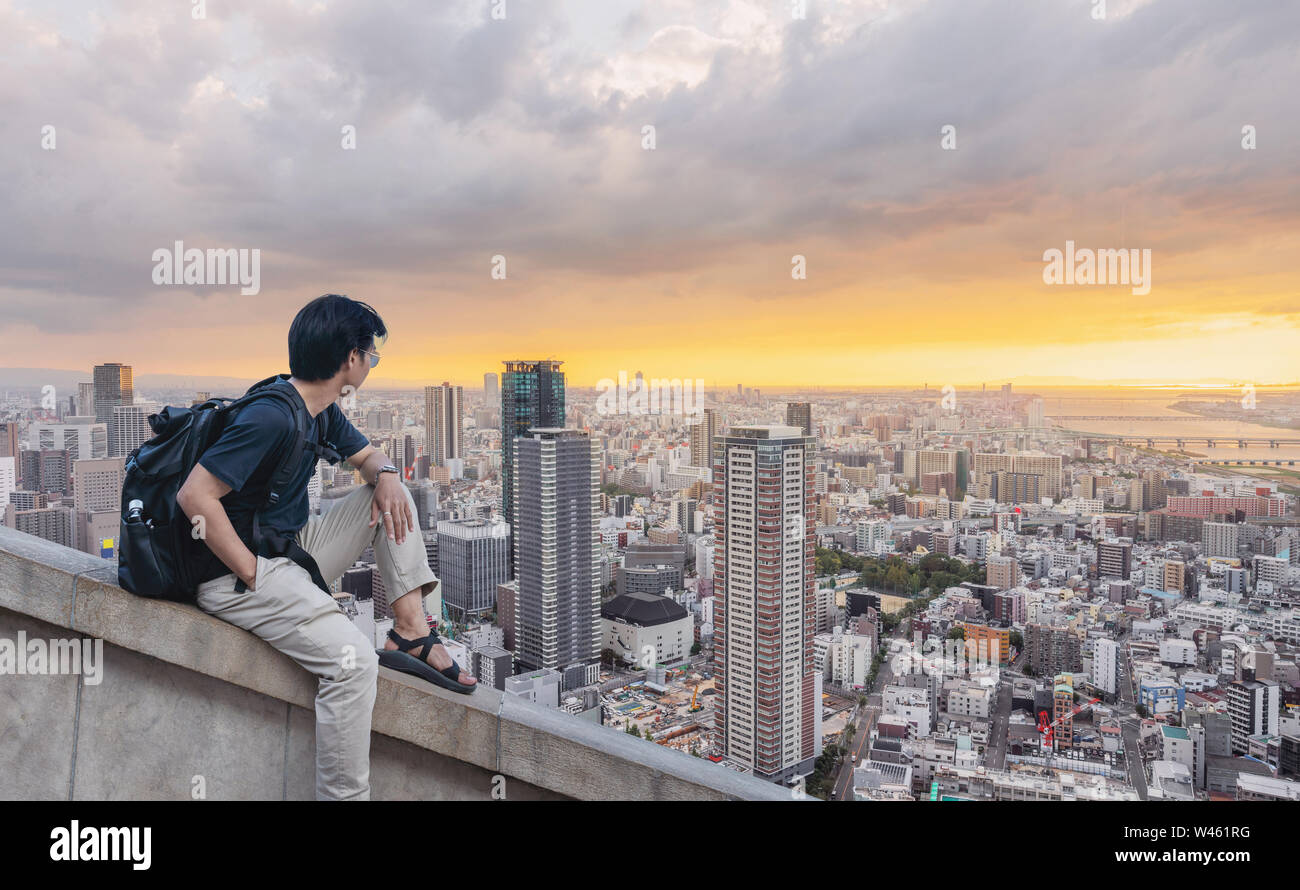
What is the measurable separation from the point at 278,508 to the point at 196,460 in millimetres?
129

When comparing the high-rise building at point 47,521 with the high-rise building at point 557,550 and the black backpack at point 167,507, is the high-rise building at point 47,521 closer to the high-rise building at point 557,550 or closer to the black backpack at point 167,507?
the high-rise building at point 557,550

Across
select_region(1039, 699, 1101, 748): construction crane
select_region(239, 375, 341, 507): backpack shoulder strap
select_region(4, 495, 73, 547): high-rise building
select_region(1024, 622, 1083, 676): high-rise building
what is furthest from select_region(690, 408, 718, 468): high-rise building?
select_region(239, 375, 341, 507): backpack shoulder strap

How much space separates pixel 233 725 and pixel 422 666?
235 mm

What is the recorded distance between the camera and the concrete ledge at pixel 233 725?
3.34ft

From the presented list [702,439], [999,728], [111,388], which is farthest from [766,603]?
[702,439]

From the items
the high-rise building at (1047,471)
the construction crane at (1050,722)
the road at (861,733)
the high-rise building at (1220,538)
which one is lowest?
the road at (861,733)

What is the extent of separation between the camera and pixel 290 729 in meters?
1.07

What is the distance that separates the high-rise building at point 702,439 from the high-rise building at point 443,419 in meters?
6.94

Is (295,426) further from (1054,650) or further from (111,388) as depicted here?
(1054,650)

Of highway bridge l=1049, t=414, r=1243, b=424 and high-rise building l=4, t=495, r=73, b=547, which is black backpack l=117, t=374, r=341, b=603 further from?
highway bridge l=1049, t=414, r=1243, b=424

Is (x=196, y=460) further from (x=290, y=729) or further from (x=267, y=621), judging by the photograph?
(x=290, y=729)

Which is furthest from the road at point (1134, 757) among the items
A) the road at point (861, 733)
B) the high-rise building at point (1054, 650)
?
the road at point (861, 733)
